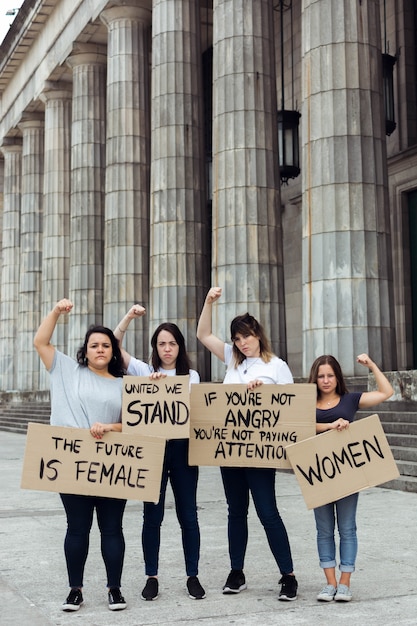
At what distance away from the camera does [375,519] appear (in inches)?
379

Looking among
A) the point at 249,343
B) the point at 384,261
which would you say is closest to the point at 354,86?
the point at 384,261

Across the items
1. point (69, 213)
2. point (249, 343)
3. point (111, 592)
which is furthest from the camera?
point (69, 213)

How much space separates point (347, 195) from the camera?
680 inches

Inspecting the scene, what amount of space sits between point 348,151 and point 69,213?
1851 cm

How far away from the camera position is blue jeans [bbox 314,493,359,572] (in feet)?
20.2

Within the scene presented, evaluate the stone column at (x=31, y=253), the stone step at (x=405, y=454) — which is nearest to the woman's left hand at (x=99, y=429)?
the stone step at (x=405, y=454)

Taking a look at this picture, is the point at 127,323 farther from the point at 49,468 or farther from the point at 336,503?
the point at 336,503

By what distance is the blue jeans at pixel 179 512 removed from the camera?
21.0 ft

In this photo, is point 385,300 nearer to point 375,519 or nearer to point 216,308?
point 216,308

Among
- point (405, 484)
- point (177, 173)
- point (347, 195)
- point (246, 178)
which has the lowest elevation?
point (405, 484)

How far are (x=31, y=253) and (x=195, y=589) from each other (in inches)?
1276

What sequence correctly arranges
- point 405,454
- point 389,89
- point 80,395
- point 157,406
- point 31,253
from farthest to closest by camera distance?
1. point 31,253
2. point 389,89
3. point 405,454
4. point 157,406
5. point 80,395

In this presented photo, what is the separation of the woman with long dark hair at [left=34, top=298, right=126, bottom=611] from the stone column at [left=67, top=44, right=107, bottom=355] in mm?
23985

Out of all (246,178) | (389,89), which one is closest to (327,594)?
(246,178)
